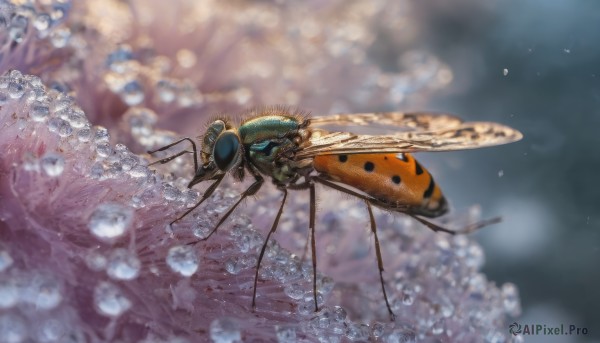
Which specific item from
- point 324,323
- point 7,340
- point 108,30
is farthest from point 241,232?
point 108,30

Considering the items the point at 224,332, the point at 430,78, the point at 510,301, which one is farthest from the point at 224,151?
the point at 430,78

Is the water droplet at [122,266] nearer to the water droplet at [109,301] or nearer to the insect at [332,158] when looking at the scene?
the water droplet at [109,301]

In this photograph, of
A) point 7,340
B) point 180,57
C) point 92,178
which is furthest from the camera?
point 180,57

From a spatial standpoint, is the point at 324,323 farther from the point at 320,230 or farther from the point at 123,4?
the point at 123,4

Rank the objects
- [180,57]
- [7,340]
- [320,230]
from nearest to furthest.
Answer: [7,340], [320,230], [180,57]

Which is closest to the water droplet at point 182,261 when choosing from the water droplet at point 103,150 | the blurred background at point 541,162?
the water droplet at point 103,150

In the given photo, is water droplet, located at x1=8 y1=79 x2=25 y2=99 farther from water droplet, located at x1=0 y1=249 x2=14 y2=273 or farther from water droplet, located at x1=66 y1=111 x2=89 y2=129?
water droplet, located at x1=0 y1=249 x2=14 y2=273
